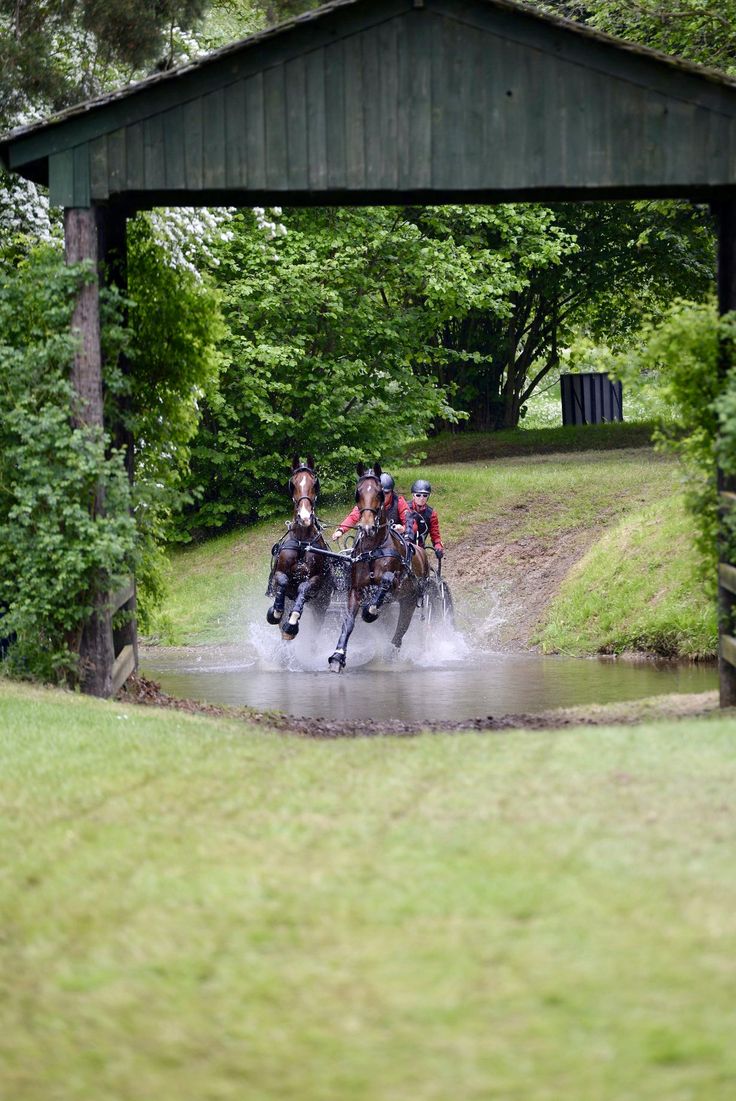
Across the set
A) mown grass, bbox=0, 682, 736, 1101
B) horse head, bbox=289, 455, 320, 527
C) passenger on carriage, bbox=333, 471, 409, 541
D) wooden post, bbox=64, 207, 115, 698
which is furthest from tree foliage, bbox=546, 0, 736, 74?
mown grass, bbox=0, 682, 736, 1101

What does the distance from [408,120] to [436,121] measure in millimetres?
248

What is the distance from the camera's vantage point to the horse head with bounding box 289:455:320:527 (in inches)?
817

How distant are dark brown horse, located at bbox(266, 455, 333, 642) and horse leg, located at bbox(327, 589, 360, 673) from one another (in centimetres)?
60

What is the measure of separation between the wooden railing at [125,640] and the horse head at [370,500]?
17.8 feet

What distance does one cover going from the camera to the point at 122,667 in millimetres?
15148

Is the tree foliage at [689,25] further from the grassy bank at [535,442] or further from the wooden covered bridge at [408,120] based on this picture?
the grassy bank at [535,442]

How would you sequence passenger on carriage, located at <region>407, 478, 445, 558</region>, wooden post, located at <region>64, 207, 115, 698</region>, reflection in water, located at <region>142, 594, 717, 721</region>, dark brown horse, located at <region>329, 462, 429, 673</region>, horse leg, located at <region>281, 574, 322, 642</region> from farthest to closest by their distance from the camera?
passenger on carriage, located at <region>407, 478, 445, 558</region>, horse leg, located at <region>281, 574, 322, 642</region>, dark brown horse, located at <region>329, 462, 429, 673</region>, reflection in water, located at <region>142, 594, 717, 721</region>, wooden post, located at <region>64, 207, 115, 698</region>

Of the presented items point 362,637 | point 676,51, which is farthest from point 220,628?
point 676,51

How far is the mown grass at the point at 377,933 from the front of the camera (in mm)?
4762

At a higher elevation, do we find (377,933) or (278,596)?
(377,933)

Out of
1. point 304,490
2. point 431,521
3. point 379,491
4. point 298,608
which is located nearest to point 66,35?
point 304,490

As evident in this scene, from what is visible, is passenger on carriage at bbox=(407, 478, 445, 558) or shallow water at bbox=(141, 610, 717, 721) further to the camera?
passenger on carriage at bbox=(407, 478, 445, 558)

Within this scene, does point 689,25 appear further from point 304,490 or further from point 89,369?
point 89,369

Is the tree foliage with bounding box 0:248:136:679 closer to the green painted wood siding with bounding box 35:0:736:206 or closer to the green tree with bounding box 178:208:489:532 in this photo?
the green painted wood siding with bounding box 35:0:736:206
